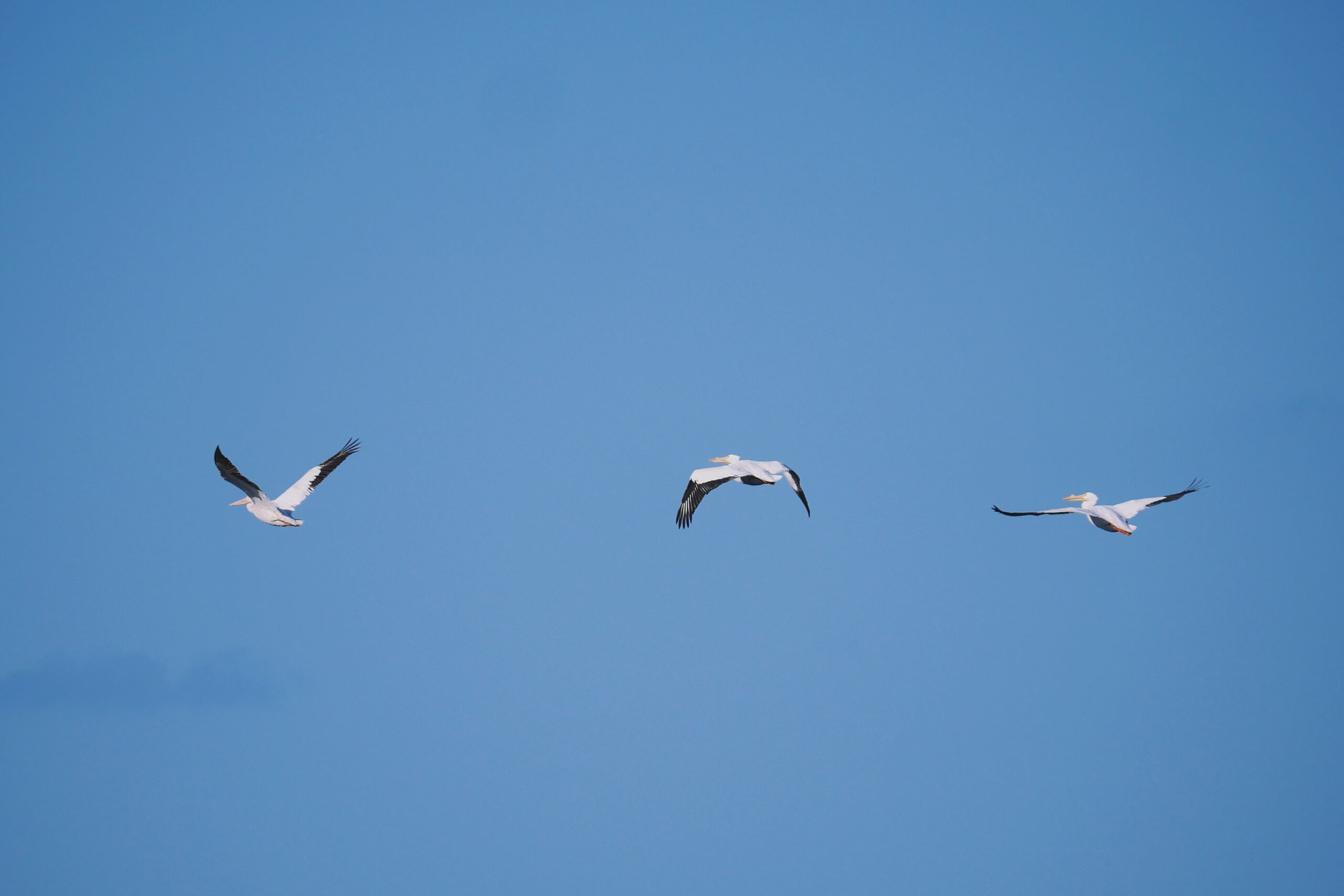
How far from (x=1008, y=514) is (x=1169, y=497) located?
695 cm

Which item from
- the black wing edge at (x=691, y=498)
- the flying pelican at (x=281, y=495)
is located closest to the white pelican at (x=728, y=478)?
the black wing edge at (x=691, y=498)

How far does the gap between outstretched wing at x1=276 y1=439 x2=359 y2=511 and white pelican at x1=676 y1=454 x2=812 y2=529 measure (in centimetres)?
946

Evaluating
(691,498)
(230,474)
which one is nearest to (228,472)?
(230,474)

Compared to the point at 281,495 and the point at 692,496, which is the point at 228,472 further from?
the point at 692,496

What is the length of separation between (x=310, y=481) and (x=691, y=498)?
10.7m

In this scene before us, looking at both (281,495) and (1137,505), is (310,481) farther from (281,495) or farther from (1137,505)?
(1137,505)

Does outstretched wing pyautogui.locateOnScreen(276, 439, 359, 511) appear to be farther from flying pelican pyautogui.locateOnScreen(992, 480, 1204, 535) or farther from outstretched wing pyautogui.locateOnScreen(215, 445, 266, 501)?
flying pelican pyautogui.locateOnScreen(992, 480, 1204, 535)

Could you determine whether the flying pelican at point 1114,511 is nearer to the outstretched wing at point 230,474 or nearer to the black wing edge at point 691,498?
the black wing edge at point 691,498

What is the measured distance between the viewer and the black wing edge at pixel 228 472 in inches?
1141

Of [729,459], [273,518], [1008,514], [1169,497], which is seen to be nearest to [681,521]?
[729,459]

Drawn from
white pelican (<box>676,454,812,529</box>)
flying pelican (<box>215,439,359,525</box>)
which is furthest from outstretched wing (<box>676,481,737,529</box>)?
flying pelican (<box>215,439,359,525</box>)

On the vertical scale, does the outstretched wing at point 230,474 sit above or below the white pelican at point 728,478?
below

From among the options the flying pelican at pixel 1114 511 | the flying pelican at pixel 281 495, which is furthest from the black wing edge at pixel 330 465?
the flying pelican at pixel 1114 511

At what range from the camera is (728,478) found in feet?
109
